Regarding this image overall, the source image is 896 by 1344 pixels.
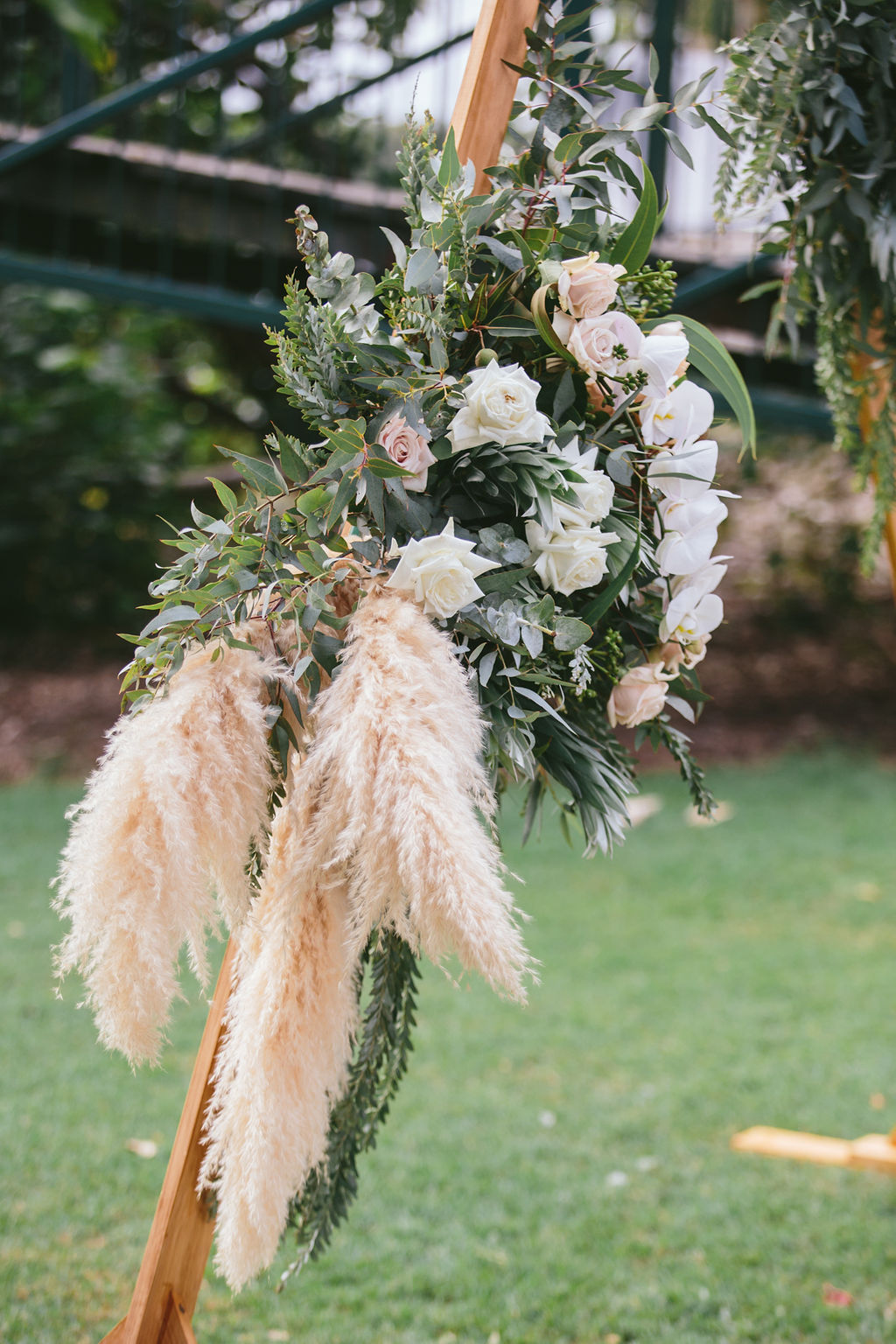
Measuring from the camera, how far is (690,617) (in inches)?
52.9

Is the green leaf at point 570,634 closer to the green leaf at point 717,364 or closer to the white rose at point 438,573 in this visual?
the white rose at point 438,573

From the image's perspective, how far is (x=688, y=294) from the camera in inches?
169

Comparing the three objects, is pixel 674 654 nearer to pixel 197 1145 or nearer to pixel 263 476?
pixel 263 476

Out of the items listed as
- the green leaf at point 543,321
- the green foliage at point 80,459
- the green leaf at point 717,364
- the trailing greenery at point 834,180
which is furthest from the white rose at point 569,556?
the green foliage at point 80,459

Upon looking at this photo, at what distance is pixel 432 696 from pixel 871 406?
1443 millimetres

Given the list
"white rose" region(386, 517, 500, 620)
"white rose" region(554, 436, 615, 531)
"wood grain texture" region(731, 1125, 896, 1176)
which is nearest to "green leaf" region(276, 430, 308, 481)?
"white rose" region(386, 517, 500, 620)

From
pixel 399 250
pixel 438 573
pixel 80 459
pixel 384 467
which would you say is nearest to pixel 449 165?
pixel 399 250

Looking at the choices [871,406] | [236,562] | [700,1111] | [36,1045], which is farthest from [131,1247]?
[871,406]

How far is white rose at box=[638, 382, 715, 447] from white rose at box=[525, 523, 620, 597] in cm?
17

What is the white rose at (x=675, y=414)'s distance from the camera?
1.30 m

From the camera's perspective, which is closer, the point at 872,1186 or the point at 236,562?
the point at 236,562

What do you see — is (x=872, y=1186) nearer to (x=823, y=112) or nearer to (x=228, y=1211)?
(x=228, y=1211)

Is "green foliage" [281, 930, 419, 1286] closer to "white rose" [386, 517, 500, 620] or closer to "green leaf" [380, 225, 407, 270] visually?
"white rose" [386, 517, 500, 620]

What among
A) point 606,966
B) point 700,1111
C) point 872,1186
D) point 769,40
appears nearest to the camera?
point 769,40
